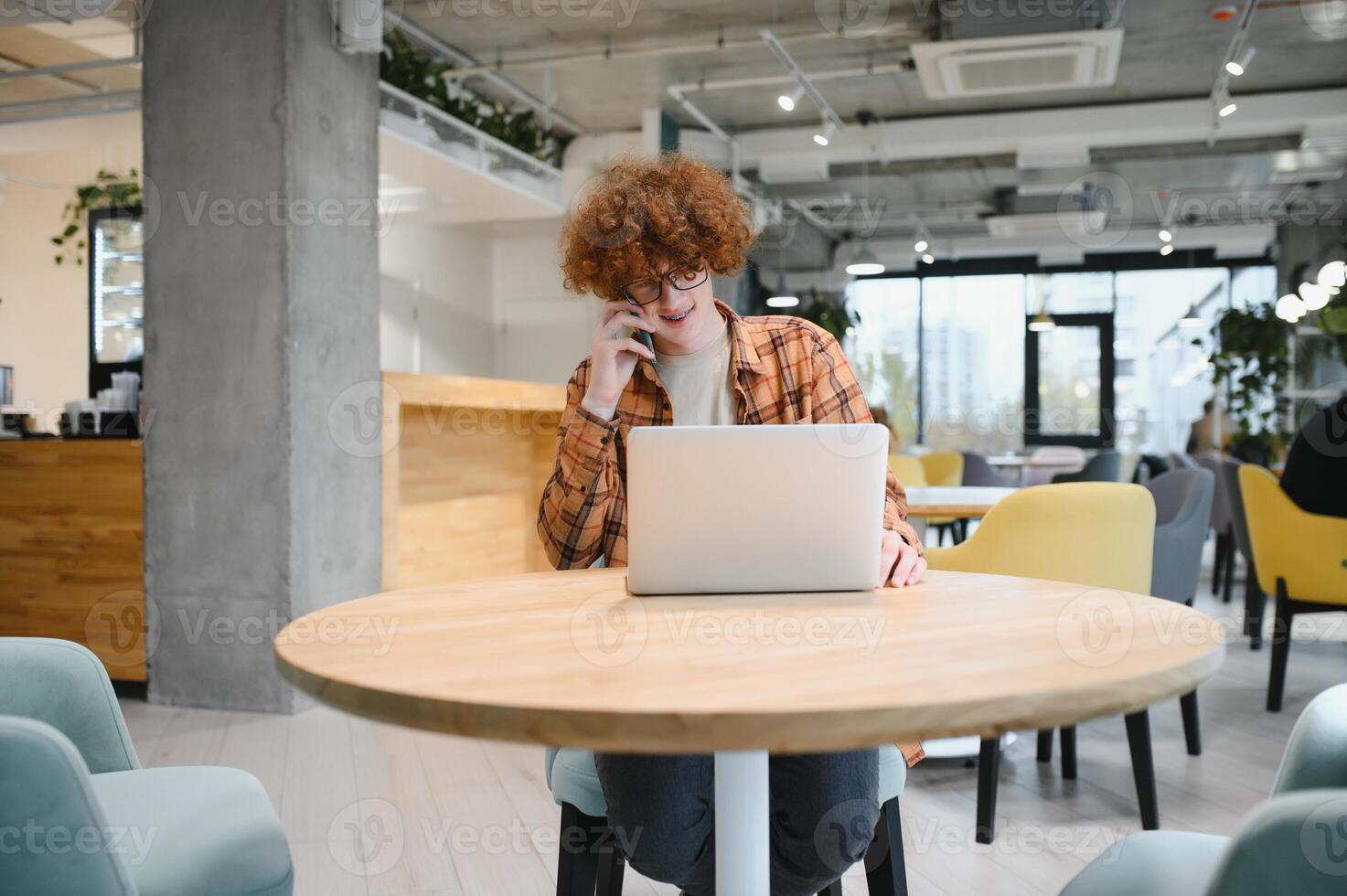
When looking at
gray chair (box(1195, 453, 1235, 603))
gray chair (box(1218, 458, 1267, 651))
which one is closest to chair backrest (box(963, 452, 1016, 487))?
gray chair (box(1195, 453, 1235, 603))

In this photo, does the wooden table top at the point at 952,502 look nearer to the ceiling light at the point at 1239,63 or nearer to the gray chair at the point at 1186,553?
the gray chair at the point at 1186,553

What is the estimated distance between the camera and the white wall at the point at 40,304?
885 centimetres

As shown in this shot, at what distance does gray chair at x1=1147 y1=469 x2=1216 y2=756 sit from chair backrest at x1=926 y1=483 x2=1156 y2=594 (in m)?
0.54

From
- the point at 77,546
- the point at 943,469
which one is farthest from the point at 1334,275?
the point at 77,546

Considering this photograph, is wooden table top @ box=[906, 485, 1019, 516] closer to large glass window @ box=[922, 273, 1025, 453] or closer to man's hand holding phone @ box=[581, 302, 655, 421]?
man's hand holding phone @ box=[581, 302, 655, 421]

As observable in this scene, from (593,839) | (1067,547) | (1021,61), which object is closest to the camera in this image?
(593,839)

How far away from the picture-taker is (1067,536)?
2619 mm

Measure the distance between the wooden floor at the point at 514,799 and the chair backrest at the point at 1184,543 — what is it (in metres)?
0.53

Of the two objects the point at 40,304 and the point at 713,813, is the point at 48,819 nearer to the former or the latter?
the point at 713,813

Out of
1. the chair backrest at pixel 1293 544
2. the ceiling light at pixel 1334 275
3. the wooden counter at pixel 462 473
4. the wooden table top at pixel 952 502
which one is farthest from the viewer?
the ceiling light at pixel 1334 275

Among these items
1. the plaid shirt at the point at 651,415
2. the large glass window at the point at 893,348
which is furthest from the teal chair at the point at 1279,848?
the large glass window at the point at 893,348

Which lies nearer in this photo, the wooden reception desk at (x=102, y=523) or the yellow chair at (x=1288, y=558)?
the yellow chair at (x=1288, y=558)

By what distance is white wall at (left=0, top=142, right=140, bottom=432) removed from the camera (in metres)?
8.85

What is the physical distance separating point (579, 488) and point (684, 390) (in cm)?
29
